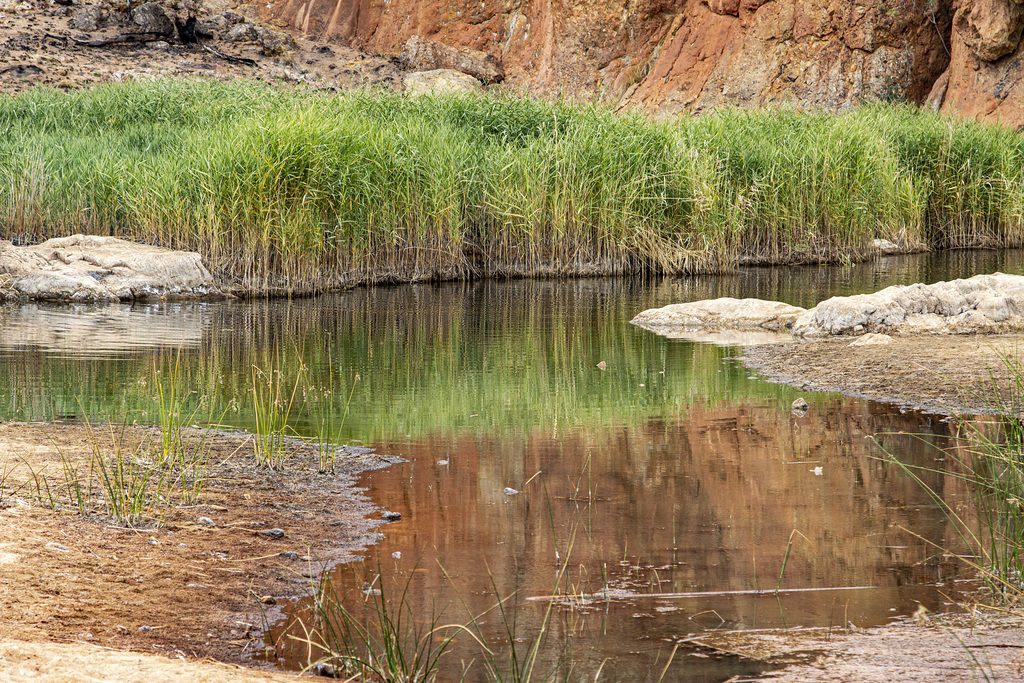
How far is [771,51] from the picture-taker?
2848 centimetres

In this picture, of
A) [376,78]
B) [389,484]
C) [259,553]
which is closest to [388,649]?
[259,553]

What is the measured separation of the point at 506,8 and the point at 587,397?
33.0 metres

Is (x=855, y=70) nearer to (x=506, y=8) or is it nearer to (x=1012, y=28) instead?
(x=1012, y=28)

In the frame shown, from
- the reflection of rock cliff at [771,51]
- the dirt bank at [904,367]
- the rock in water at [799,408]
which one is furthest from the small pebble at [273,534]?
the reflection of rock cliff at [771,51]

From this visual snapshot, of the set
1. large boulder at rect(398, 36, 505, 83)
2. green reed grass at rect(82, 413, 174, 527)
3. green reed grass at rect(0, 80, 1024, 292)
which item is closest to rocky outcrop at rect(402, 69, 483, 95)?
large boulder at rect(398, 36, 505, 83)

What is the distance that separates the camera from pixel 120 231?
1411 cm

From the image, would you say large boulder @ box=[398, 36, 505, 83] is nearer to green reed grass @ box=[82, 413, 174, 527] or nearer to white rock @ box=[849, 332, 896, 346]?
white rock @ box=[849, 332, 896, 346]

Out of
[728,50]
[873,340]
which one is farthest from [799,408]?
[728,50]

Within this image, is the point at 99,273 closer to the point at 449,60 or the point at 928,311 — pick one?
the point at 928,311

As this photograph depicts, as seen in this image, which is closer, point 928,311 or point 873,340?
point 873,340

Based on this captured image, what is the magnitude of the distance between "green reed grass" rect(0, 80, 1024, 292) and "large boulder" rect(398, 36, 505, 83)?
61.6 ft

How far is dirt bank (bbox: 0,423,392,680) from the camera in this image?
3.07 metres

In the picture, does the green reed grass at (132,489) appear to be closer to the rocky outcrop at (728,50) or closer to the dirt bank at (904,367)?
the dirt bank at (904,367)

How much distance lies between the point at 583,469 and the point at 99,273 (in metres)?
9.69
